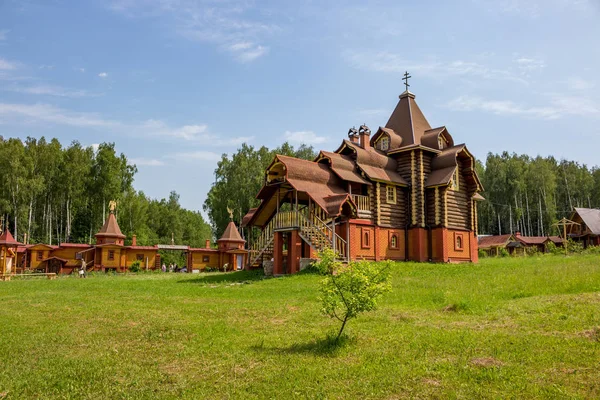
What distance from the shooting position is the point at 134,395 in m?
7.70

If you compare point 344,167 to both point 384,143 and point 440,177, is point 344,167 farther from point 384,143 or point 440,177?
point 440,177

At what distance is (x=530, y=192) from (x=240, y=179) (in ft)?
121

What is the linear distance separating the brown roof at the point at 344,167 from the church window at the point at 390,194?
163 cm

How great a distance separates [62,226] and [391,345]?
53564 mm

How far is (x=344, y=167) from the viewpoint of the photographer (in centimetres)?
2683

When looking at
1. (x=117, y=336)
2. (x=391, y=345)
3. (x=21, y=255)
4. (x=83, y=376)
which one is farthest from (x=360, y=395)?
(x=21, y=255)

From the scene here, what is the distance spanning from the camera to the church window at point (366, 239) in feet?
84.9

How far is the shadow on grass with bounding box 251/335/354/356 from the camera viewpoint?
9.62 m

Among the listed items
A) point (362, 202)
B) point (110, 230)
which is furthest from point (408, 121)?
point (110, 230)

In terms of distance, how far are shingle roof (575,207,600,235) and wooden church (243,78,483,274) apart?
26.2 metres

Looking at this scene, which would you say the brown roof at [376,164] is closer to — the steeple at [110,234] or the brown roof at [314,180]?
the brown roof at [314,180]

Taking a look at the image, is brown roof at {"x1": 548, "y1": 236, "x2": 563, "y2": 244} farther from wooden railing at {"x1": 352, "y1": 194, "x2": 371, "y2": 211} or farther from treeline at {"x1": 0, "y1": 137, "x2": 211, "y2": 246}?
treeline at {"x1": 0, "y1": 137, "x2": 211, "y2": 246}

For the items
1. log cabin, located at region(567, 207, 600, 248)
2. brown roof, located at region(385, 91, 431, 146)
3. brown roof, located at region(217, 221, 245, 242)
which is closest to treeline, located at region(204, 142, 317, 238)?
brown roof, located at region(217, 221, 245, 242)

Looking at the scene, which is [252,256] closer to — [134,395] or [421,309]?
[421,309]
